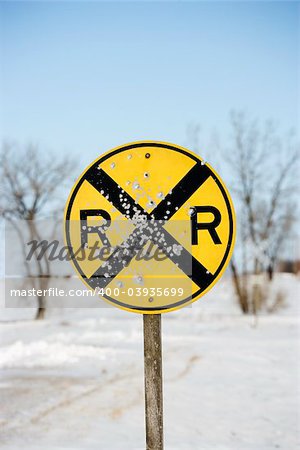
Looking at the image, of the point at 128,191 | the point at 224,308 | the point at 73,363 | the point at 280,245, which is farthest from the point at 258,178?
the point at 128,191

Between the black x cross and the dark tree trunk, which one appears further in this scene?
the dark tree trunk

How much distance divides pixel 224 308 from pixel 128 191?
833 inches

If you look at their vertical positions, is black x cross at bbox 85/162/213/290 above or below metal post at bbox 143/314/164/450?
above

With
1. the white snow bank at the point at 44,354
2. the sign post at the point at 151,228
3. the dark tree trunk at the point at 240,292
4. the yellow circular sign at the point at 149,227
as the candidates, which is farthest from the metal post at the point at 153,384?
the dark tree trunk at the point at 240,292

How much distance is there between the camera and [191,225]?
6.31ft

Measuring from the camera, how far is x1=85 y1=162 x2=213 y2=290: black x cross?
6.32 ft

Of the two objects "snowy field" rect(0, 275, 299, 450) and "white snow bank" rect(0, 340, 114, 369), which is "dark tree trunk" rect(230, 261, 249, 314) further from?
"white snow bank" rect(0, 340, 114, 369)

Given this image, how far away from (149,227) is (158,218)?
0.17 ft

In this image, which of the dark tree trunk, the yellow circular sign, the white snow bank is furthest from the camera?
the dark tree trunk

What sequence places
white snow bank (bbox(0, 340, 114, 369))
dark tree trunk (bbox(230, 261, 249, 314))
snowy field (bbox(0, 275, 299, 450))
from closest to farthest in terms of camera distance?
snowy field (bbox(0, 275, 299, 450))
white snow bank (bbox(0, 340, 114, 369))
dark tree trunk (bbox(230, 261, 249, 314))

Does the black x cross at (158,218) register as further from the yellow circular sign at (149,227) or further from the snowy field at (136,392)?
the snowy field at (136,392)

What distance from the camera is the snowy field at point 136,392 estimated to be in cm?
412

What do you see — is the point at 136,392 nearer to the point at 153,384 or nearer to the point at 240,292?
the point at 153,384

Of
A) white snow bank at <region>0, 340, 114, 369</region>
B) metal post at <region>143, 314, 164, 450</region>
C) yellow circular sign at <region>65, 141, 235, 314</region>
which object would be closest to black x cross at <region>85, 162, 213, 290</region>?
yellow circular sign at <region>65, 141, 235, 314</region>
